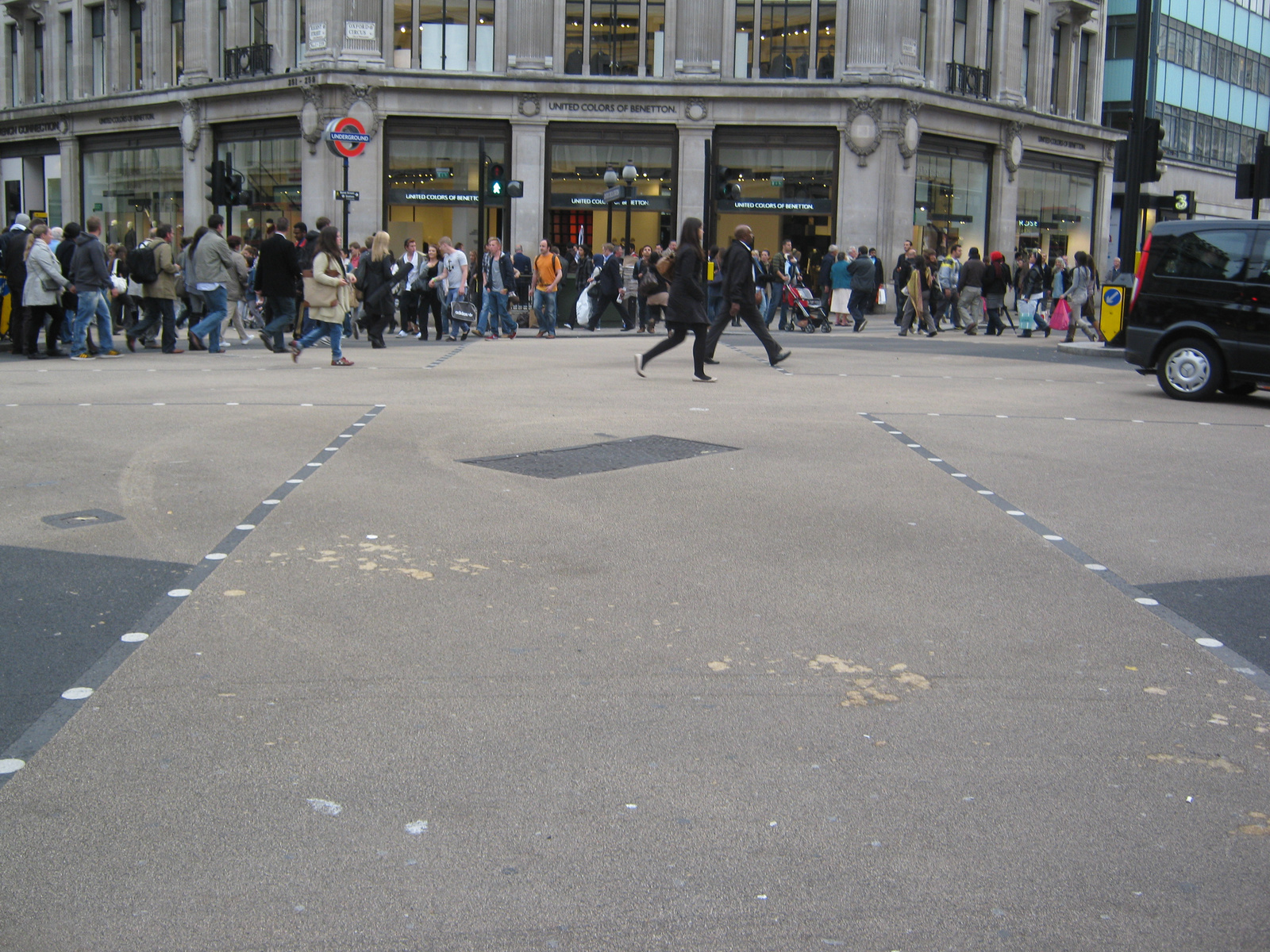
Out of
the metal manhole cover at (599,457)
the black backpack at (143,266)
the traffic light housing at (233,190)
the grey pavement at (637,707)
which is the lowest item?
the grey pavement at (637,707)

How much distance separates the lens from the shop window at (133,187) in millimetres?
40375

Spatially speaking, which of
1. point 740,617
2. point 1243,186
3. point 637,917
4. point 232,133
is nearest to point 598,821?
point 637,917

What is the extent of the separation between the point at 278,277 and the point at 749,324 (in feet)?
21.8

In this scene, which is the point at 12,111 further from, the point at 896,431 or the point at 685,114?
the point at 896,431

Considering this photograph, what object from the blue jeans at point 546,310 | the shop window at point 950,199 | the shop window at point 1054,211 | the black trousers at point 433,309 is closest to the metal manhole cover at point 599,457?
the black trousers at point 433,309

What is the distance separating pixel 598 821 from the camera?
3.59 m

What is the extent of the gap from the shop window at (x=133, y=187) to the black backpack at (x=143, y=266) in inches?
904

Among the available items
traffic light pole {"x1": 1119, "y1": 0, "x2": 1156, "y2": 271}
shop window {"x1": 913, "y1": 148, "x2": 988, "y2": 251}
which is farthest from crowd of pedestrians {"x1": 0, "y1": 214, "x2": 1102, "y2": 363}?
shop window {"x1": 913, "y1": 148, "x2": 988, "y2": 251}

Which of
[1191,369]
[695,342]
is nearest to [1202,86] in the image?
[1191,369]

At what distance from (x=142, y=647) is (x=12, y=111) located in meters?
46.9

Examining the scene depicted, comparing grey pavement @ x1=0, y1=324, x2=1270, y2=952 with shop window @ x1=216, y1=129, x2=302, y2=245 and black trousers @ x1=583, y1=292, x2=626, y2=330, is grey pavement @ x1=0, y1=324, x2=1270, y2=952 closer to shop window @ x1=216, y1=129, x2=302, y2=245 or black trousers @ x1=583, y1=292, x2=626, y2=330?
black trousers @ x1=583, y1=292, x2=626, y2=330

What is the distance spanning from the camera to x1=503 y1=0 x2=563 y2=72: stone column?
36156mm

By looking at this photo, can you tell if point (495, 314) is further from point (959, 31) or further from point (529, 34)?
point (959, 31)

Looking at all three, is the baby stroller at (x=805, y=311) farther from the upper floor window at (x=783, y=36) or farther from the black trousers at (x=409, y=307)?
the upper floor window at (x=783, y=36)
